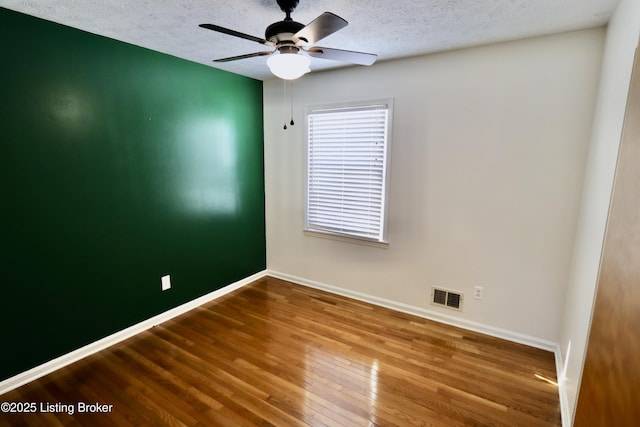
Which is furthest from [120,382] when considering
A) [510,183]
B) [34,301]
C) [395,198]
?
[510,183]

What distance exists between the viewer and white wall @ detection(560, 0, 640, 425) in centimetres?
152

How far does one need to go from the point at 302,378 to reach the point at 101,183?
2.08 m

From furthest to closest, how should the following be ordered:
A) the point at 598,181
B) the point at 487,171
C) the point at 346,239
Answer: the point at 346,239
the point at 487,171
the point at 598,181

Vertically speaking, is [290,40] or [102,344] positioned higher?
[290,40]

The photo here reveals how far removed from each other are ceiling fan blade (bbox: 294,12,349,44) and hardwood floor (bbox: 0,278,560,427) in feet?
6.90

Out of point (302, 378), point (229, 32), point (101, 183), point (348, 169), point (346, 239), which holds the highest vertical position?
point (229, 32)

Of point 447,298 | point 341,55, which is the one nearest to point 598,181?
point 447,298

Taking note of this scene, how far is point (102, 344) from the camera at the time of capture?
2.48m

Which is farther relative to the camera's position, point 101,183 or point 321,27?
point 101,183

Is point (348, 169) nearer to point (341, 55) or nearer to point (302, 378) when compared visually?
point (341, 55)

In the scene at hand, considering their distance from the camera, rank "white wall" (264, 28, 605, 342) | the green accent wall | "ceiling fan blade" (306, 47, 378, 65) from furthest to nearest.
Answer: "white wall" (264, 28, 605, 342) → the green accent wall → "ceiling fan blade" (306, 47, 378, 65)

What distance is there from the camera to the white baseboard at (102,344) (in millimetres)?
2068

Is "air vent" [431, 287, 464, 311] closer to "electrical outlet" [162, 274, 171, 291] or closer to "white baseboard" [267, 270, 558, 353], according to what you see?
"white baseboard" [267, 270, 558, 353]

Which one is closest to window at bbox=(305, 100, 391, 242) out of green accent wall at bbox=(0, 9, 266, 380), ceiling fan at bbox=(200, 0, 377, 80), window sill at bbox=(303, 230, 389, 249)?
window sill at bbox=(303, 230, 389, 249)
